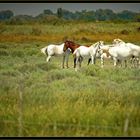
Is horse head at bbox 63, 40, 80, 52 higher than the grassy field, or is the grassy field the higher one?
the grassy field

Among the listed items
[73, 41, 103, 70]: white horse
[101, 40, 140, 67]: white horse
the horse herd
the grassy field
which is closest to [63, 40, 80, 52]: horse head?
the horse herd

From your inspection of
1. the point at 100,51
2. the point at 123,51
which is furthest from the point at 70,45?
the point at 123,51

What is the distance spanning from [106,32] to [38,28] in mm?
7182

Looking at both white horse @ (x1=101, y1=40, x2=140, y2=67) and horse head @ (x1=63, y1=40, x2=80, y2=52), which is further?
horse head @ (x1=63, y1=40, x2=80, y2=52)

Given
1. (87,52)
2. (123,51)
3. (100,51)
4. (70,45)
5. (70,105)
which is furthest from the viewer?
(70,45)

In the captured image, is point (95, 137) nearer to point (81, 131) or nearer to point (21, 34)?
point (81, 131)

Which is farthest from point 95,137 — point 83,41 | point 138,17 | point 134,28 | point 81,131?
point 138,17

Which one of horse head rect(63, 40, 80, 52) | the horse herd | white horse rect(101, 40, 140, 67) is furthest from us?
horse head rect(63, 40, 80, 52)

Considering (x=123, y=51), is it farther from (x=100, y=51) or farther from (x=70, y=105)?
(x=70, y=105)

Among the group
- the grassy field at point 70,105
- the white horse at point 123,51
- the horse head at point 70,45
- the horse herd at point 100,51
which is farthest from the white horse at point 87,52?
the grassy field at point 70,105

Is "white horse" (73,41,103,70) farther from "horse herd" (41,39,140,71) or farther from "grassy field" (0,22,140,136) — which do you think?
"grassy field" (0,22,140,136)

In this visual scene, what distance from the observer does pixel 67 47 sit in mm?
19469

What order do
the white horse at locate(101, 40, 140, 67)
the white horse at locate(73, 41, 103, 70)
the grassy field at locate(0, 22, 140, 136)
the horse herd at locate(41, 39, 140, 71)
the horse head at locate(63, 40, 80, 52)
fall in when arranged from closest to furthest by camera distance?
Answer: the grassy field at locate(0, 22, 140, 136), the white horse at locate(101, 40, 140, 67), the horse herd at locate(41, 39, 140, 71), the white horse at locate(73, 41, 103, 70), the horse head at locate(63, 40, 80, 52)

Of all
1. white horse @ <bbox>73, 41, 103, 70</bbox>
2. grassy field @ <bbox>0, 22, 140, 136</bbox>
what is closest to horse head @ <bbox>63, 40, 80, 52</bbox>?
white horse @ <bbox>73, 41, 103, 70</bbox>
